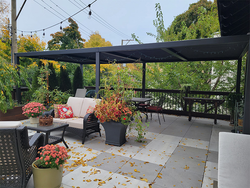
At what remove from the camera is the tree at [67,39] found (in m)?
17.8

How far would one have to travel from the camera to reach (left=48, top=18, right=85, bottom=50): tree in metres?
17.8

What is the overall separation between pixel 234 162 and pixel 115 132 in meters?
2.42

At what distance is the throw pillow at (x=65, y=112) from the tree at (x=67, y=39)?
1444 centimetres

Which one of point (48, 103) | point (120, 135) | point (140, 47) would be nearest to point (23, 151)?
point (120, 135)

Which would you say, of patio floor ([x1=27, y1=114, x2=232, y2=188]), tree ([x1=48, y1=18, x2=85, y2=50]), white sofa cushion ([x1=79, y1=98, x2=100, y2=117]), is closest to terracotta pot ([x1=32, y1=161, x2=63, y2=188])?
patio floor ([x1=27, y1=114, x2=232, y2=188])

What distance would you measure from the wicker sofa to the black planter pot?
16.7 inches

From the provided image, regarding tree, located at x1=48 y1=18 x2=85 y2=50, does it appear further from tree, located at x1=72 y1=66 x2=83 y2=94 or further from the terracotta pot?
the terracotta pot

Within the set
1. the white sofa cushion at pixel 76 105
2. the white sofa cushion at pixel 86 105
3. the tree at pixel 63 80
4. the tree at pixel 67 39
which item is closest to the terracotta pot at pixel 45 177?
the white sofa cushion at pixel 86 105

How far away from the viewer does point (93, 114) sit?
161 inches

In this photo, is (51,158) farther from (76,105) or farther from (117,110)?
(76,105)

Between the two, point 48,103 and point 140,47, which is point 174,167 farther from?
point 48,103

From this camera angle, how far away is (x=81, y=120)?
4.19 m

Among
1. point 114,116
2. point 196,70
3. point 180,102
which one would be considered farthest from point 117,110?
point 196,70

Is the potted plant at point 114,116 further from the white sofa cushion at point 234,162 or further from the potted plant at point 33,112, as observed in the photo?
the white sofa cushion at point 234,162
